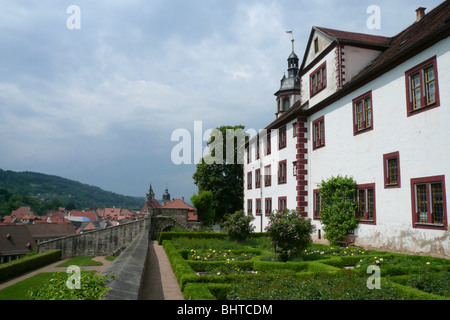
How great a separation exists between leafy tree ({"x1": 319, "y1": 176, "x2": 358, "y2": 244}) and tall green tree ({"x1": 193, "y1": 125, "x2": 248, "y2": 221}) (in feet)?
87.3

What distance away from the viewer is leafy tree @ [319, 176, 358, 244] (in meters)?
17.9

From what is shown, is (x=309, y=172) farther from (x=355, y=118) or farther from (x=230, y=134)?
(x=230, y=134)

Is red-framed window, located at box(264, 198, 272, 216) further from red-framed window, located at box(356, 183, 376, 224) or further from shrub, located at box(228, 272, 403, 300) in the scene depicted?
shrub, located at box(228, 272, 403, 300)

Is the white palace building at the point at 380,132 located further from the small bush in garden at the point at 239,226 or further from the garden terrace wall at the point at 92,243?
the garden terrace wall at the point at 92,243

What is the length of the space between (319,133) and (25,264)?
2353cm

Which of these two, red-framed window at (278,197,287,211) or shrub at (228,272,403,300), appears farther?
red-framed window at (278,197,287,211)

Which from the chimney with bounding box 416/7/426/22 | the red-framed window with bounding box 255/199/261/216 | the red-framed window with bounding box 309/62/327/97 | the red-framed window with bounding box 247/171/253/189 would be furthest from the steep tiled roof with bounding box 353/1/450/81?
the red-framed window with bounding box 247/171/253/189

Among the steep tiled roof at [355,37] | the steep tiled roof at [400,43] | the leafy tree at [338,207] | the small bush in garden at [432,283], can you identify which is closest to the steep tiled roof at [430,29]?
the steep tiled roof at [400,43]

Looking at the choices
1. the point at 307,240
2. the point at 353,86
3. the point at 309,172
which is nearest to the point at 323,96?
the point at 353,86

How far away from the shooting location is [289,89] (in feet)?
127

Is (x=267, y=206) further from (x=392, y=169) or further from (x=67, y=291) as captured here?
(x=67, y=291)

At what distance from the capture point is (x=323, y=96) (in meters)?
22.0

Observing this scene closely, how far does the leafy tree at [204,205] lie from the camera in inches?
1722
